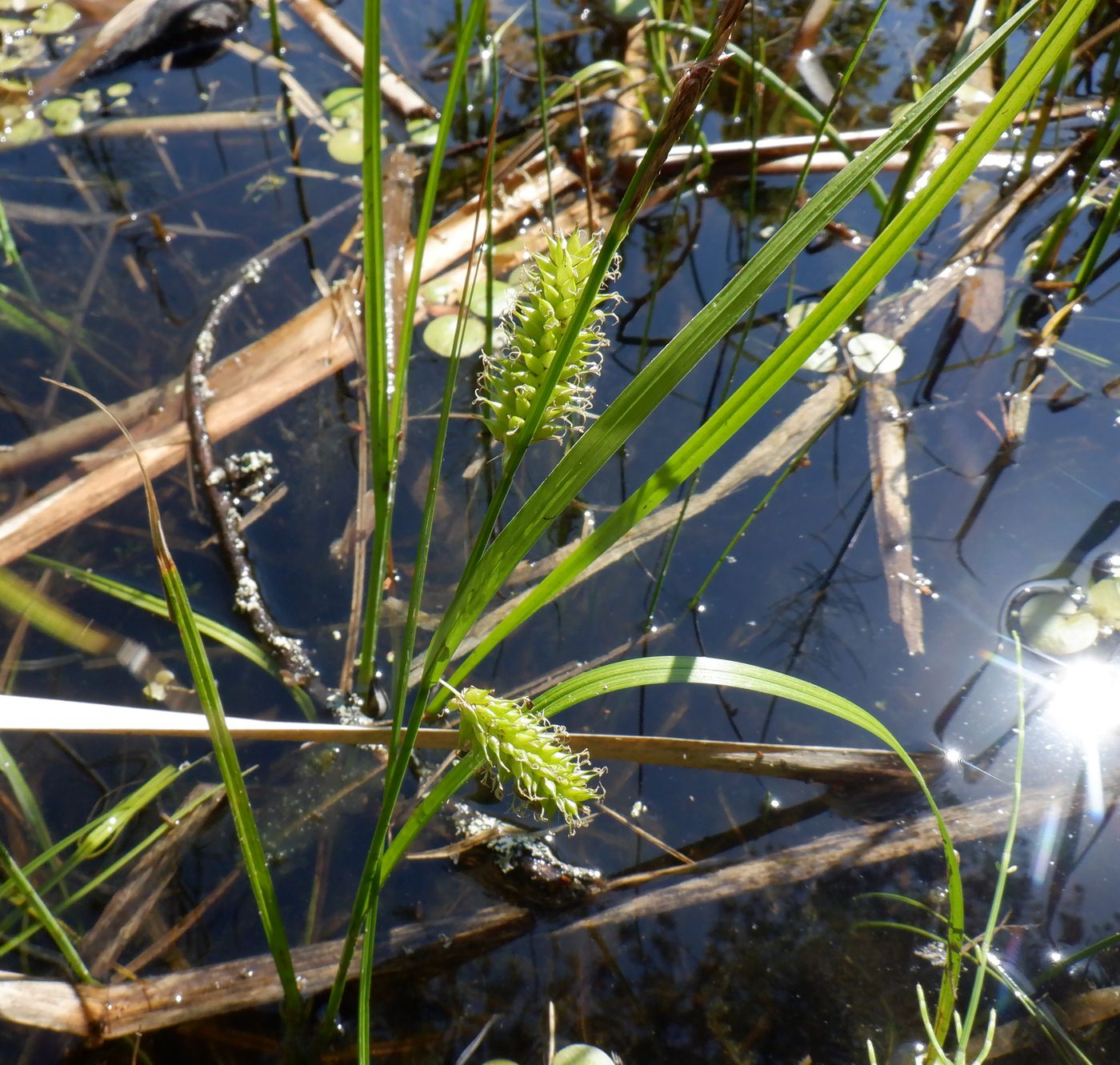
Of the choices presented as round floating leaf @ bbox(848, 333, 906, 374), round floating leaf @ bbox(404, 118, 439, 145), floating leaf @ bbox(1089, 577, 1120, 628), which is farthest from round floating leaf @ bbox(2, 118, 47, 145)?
floating leaf @ bbox(1089, 577, 1120, 628)

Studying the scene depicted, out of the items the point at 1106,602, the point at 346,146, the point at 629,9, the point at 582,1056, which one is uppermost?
the point at 629,9

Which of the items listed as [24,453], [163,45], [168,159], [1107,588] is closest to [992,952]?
[1107,588]

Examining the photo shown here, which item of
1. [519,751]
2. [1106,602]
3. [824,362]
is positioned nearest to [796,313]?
[824,362]

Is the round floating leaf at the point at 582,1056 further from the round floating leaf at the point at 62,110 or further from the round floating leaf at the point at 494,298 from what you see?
→ the round floating leaf at the point at 62,110

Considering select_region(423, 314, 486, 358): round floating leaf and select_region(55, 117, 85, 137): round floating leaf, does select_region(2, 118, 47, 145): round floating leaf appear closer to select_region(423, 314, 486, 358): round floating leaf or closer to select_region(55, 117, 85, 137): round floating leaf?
select_region(55, 117, 85, 137): round floating leaf

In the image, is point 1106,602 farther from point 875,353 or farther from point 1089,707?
point 875,353

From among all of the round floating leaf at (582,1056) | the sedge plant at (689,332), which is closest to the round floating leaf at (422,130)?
the sedge plant at (689,332)
